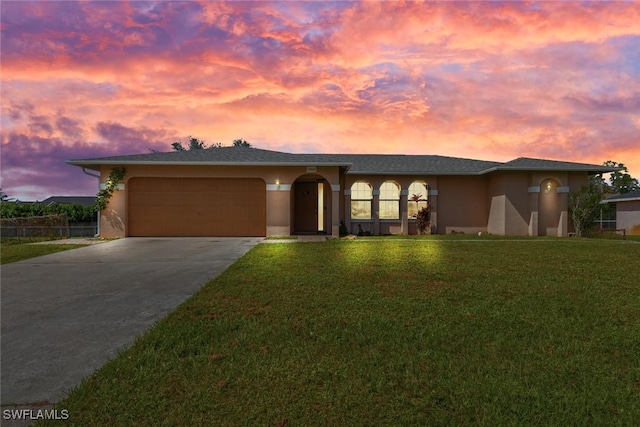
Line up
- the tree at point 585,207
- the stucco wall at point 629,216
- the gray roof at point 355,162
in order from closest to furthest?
the gray roof at point 355,162, the tree at point 585,207, the stucco wall at point 629,216

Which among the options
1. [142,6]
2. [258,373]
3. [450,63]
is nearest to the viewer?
[258,373]

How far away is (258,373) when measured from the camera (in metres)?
2.87

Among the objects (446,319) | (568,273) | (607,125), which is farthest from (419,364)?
(607,125)

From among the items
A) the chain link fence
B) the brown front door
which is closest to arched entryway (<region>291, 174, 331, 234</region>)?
the brown front door

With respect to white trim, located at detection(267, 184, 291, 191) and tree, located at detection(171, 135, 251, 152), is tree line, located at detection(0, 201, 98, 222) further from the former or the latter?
tree, located at detection(171, 135, 251, 152)

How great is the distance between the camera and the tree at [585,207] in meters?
15.9

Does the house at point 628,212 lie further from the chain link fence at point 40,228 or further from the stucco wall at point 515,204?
the chain link fence at point 40,228

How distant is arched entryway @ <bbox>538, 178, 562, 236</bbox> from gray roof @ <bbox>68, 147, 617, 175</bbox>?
3.95 ft

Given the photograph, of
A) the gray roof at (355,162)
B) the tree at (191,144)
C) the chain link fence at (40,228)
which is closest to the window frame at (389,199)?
the gray roof at (355,162)

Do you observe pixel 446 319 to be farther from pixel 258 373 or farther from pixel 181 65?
pixel 181 65

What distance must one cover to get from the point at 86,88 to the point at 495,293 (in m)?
16.9

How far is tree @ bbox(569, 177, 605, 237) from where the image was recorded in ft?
52.1
